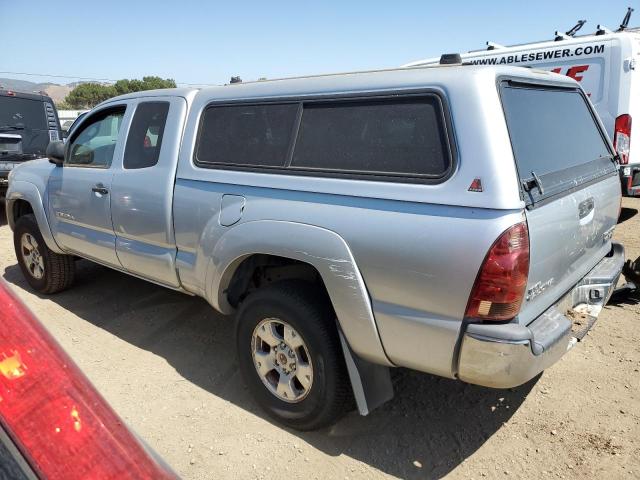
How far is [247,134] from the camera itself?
3.05 m

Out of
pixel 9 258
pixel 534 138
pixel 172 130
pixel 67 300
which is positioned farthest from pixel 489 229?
pixel 9 258

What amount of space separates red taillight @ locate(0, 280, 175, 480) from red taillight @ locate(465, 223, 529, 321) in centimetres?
145

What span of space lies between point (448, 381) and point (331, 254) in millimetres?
1506

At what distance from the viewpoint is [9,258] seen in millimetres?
6438

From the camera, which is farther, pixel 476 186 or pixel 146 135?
pixel 146 135

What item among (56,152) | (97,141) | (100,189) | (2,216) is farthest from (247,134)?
(2,216)

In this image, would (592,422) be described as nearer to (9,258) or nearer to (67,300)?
(67,300)

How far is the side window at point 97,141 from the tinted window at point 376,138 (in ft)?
6.50

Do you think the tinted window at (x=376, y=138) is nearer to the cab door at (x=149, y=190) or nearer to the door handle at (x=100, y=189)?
the cab door at (x=149, y=190)

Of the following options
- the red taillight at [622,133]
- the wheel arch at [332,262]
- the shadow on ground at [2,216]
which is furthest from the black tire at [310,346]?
the shadow on ground at [2,216]

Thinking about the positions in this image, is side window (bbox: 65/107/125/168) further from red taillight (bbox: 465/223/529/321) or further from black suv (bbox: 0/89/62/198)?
black suv (bbox: 0/89/62/198)

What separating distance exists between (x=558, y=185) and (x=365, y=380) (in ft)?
4.48

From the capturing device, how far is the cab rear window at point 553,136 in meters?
2.31

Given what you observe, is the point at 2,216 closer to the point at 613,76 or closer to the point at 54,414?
the point at 54,414
